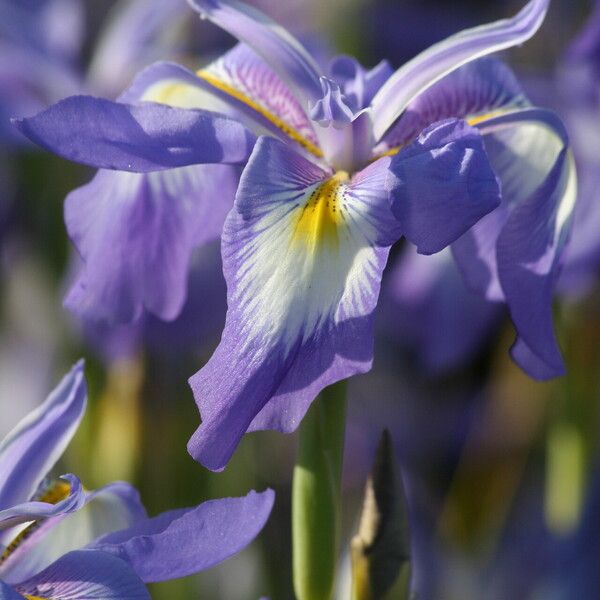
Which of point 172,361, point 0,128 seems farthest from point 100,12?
point 172,361

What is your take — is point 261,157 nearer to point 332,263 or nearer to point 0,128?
point 332,263

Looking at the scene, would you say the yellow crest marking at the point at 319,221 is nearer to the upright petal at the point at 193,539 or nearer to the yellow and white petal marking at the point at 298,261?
the yellow and white petal marking at the point at 298,261

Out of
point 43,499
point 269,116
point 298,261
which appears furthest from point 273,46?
point 43,499

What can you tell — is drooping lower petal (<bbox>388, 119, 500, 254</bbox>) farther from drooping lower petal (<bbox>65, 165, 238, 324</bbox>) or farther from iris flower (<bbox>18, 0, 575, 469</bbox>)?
drooping lower petal (<bbox>65, 165, 238, 324</bbox>)

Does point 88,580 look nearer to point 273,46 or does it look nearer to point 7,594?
point 7,594

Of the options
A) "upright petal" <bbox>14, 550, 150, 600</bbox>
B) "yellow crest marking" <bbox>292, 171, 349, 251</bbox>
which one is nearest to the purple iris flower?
"upright petal" <bbox>14, 550, 150, 600</bbox>

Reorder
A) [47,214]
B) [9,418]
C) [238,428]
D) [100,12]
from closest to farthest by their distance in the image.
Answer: [238,428], [47,214], [9,418], [100,12]

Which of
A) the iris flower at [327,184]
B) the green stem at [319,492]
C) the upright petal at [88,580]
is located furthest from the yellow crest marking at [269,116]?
the upright petal at [88,580]
